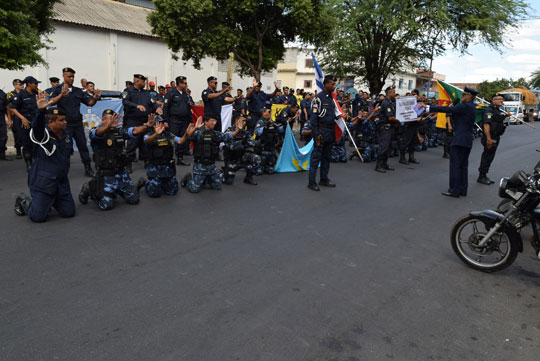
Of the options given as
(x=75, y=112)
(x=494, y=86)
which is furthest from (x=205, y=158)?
(x=494, y=86)

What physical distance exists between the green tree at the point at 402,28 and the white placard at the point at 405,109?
12289 mm

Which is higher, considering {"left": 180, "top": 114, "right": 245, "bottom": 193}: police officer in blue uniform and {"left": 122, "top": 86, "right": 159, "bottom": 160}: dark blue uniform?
{"left": 122, "top": 86, "right": 159, "bottom": 160}: dark blue uniform

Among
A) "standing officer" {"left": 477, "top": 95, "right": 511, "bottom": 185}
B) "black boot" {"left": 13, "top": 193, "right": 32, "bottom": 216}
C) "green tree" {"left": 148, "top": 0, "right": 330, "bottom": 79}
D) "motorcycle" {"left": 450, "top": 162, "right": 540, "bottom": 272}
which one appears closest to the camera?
"motorcycle" {"left": 450, "top": 162, "right": 540, "bottom": 272}

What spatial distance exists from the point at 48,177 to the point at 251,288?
3.24m

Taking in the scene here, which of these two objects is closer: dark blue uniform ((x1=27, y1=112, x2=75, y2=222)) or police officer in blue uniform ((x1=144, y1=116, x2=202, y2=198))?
dark blue uniform ((x1=27, y1=112, x2=75, y2=222))

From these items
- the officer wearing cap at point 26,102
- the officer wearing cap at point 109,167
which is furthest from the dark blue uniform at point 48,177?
the officer wearing cap at point 26,102

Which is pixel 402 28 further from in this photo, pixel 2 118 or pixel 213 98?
pixel 2 118

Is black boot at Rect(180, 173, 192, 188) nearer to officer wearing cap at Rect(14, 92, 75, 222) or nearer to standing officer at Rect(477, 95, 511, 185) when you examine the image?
officer wearing cap at Rect(14, 92, 75, 222)

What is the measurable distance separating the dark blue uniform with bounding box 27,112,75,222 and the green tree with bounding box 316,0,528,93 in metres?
17.9

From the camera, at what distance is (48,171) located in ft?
17.4

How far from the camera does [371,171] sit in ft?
33.7

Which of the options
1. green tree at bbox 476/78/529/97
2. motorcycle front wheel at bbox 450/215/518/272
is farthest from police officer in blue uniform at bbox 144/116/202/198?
green tree at bbox 476/78/529/97

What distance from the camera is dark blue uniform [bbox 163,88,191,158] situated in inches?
376

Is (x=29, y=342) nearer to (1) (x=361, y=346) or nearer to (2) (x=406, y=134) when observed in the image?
(1) (x=361, y=346)
